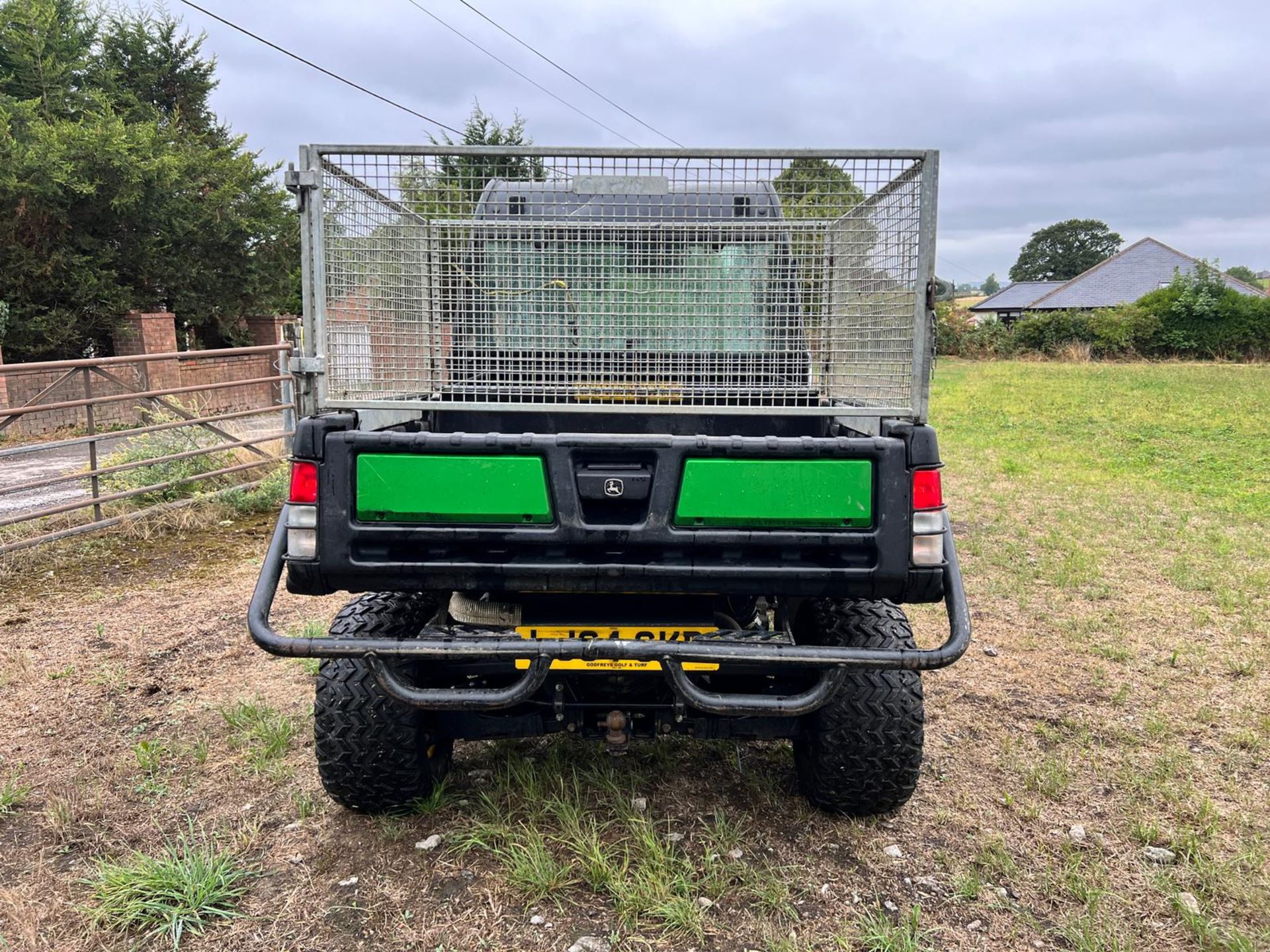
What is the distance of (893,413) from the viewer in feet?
8.01

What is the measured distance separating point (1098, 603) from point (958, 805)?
2.63 metres

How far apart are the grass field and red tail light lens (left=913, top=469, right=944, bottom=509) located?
43.6 inches

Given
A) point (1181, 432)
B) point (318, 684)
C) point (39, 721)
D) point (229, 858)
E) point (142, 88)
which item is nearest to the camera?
point (229, 858)

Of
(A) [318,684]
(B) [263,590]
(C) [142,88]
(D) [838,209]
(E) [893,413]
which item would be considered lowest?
(A) [318,684]

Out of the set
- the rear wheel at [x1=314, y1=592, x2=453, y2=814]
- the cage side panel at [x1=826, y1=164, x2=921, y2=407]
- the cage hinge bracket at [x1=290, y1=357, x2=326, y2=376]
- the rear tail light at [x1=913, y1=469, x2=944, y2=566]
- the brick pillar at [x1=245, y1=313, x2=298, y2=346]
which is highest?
the brick pillar at [x1=245, y1=313, x2=298, y2=346]

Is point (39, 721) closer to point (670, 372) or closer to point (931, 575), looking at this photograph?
point (670, 372)

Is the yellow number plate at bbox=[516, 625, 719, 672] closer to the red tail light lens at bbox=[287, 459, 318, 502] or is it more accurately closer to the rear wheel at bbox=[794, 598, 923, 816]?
the rear wheel at bbox=[794, 598, 923, 816]

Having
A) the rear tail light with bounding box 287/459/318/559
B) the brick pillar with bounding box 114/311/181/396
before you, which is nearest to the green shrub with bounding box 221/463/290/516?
the rear tail light with bounding box 287/459/318/559

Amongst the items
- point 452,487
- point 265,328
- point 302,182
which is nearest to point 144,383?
point 265,328

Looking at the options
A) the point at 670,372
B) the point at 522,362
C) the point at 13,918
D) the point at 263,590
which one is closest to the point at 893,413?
the point at 670,372

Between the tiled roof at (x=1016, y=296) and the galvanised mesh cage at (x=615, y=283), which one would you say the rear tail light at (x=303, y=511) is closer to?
the galvanised mesh cage at (x=615, y=283)

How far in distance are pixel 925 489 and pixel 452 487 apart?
48.7 inches

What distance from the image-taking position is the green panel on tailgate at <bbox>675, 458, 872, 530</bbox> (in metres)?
2.26

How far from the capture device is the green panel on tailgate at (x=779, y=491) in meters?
2.26
